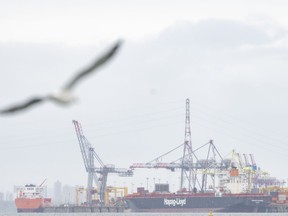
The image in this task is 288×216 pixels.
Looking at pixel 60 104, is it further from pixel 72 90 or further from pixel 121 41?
pixel 121 41

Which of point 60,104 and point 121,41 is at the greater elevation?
point 121,41

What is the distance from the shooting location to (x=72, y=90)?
17906 mm

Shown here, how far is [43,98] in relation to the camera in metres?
18.4

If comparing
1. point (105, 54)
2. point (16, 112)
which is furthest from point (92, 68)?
point (16, 112)

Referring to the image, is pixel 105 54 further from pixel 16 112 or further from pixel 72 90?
pixel 16 112

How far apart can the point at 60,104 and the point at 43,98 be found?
0.75m

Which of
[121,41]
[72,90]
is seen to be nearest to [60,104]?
[72,90]

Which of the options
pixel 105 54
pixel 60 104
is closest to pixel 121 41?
pixel 105 54

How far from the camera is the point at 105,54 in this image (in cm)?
1803

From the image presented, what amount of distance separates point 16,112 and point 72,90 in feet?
3.98

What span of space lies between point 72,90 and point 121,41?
135cm

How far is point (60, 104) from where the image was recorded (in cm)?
1775

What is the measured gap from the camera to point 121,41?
59.9ft

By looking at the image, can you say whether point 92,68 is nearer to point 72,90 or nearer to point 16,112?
point 72,90
